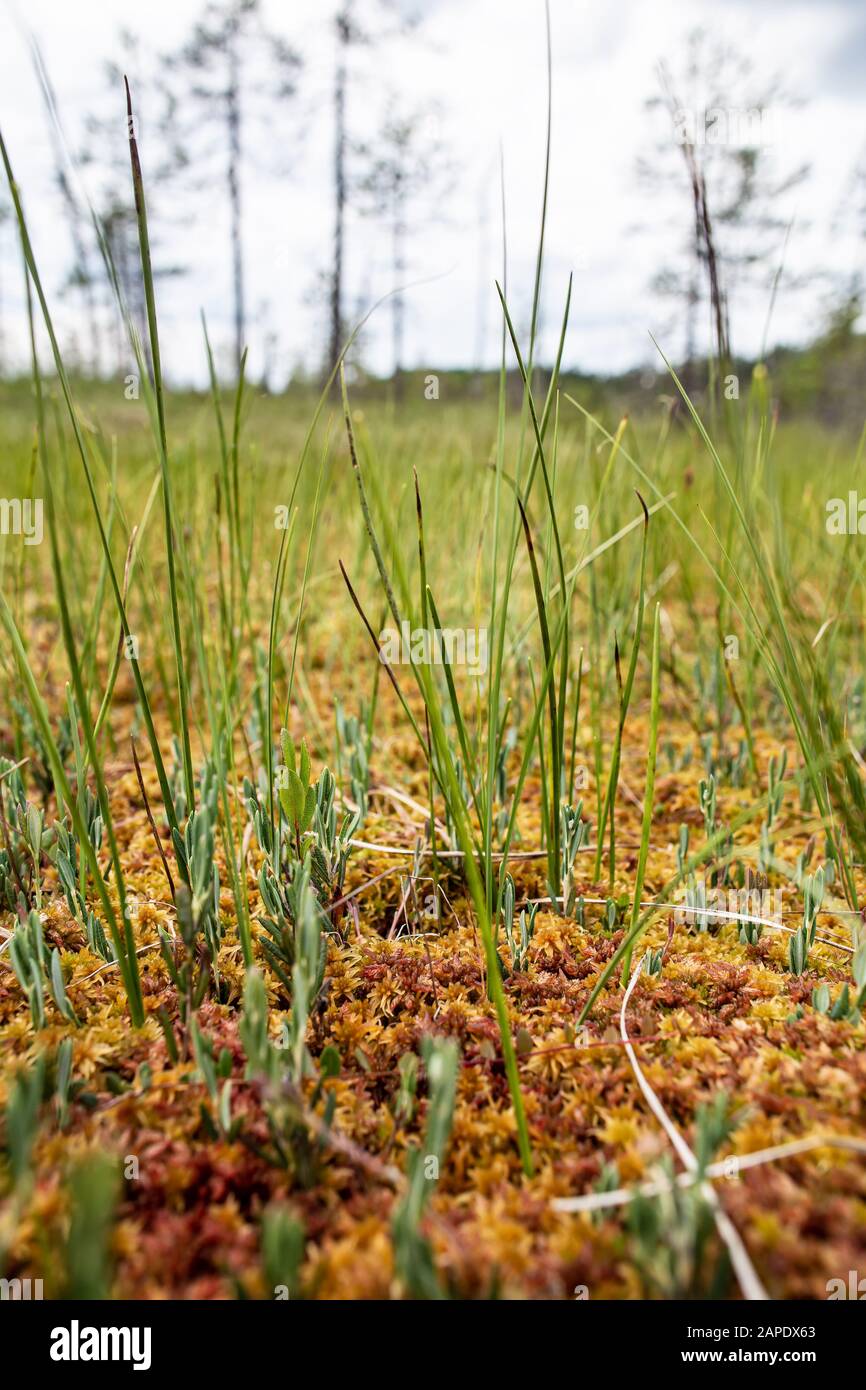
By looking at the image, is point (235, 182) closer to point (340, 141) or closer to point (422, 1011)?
point (340, 141)

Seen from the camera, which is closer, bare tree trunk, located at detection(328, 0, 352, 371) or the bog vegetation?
the bog vegetation

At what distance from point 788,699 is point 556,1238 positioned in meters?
0.66

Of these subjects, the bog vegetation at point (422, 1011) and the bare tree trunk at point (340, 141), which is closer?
the bog vegetation at point (422, 1011)

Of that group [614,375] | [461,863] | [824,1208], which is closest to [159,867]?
[461,863]

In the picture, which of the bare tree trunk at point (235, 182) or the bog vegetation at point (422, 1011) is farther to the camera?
the bare tree trunk at point (235, 182)

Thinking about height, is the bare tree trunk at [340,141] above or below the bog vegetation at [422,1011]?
above

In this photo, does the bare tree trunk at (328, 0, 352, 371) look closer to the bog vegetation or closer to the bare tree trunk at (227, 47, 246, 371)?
the bare tree trunk at (227, 47, 246, 371)

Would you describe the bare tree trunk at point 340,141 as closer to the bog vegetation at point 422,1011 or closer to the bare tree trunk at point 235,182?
the bare tree trunk at point 235,182

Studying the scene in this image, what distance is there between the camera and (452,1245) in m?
0.52

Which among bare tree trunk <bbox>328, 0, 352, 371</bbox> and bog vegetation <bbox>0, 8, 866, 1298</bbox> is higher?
bare tree trunk <bbox>328, 0, 352, 371</bbox>

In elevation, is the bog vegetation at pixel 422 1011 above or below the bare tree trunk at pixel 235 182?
below

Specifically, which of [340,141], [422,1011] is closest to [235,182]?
[340,141]

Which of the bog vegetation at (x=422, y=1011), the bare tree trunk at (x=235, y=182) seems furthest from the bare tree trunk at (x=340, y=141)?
the bog vegetation at (x=422, y=1011)

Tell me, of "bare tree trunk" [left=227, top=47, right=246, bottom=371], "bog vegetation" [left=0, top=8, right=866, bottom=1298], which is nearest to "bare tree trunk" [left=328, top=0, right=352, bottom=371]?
"bare tree trunk" [left=227, top=47, right=246, bottom=371]
